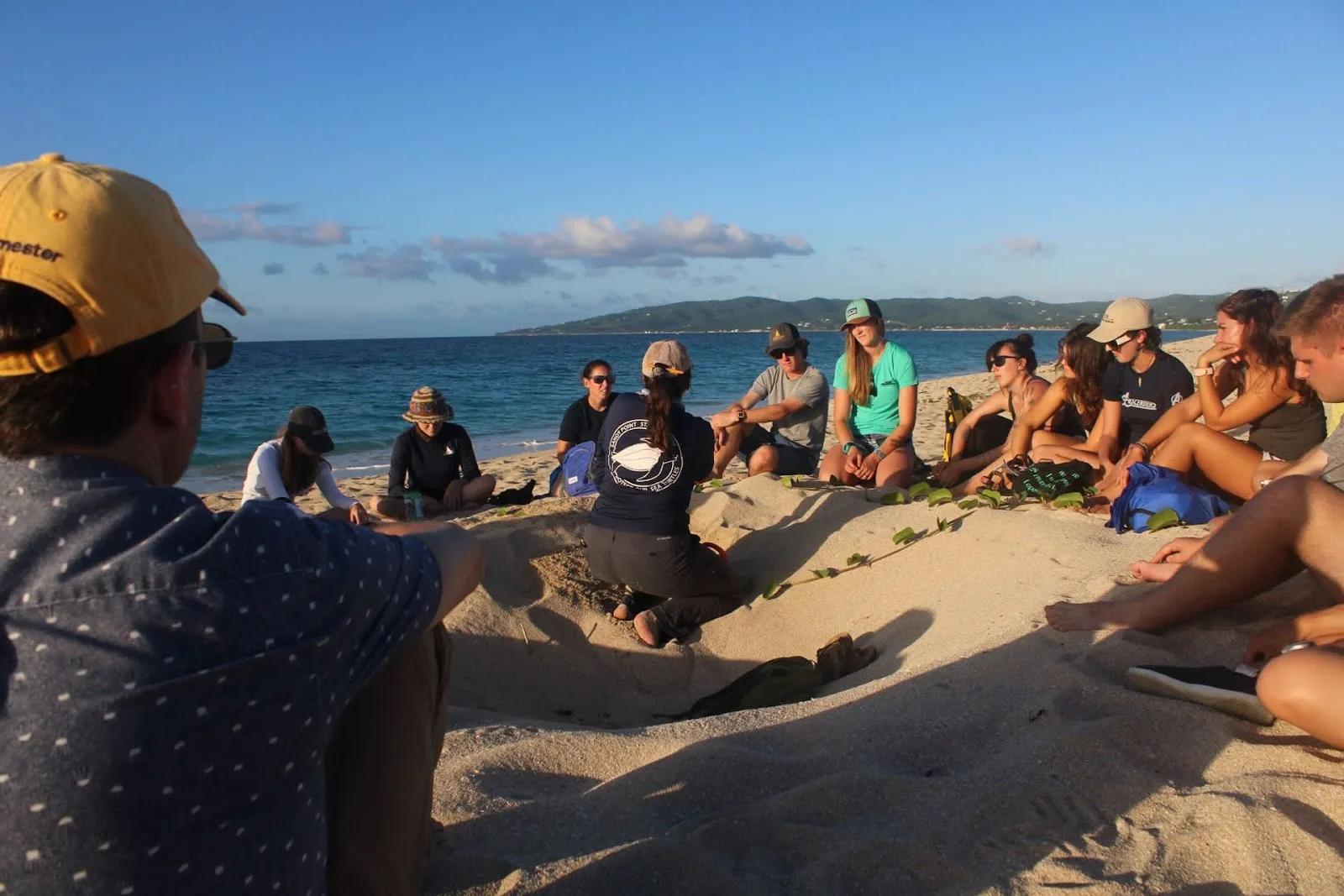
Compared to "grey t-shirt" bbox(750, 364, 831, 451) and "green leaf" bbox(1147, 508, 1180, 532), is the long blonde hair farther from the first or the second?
"green leaf" bbox(1147, 508, 1180, 532)

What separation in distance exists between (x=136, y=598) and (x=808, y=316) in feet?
403

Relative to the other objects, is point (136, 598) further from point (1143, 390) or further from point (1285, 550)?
point (1143, 390)

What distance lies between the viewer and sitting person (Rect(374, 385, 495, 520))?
7.48 m

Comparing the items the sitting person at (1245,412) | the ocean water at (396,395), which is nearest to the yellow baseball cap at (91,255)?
the sitting person at (1245,412)

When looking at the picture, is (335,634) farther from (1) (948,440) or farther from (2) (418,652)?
(1) (948,440)

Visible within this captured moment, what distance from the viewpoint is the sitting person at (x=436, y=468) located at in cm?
748

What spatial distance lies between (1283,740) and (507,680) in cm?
309

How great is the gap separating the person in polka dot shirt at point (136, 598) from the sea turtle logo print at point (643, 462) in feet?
11.2

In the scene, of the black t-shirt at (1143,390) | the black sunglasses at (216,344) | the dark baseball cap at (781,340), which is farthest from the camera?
the dark baseball cap at (781,340)

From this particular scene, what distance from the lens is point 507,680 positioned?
4367 mm

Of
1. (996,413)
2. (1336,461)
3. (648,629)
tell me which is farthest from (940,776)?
(996,413)

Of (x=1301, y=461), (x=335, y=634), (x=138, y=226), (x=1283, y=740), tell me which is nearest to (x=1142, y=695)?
(x=1283, y=740)

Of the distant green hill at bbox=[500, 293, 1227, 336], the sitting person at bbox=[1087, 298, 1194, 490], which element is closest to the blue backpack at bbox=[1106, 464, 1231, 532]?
the sitting person at bbox=[1087, 298, 1194, 490]

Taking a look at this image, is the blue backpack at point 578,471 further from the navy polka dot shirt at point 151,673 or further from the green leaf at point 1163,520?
the navy polka dot shirt at point 151,673
